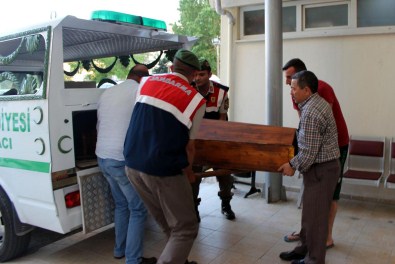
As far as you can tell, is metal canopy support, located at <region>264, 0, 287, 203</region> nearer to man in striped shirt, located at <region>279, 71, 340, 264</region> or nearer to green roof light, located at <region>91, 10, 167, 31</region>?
green roof light, located at <region>91, 10, 167, 31</region>

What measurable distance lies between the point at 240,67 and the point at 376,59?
6.61ft

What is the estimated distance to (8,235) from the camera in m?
3.44

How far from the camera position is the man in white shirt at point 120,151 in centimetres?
318

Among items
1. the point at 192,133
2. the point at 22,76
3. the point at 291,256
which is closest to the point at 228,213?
the point at 291,256

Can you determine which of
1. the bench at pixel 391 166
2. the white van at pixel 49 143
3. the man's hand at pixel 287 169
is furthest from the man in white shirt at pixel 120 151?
the bench at pixel 391 166

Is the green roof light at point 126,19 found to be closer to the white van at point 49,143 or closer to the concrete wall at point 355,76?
the white van at point 49,143

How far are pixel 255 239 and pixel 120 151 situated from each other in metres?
1.78

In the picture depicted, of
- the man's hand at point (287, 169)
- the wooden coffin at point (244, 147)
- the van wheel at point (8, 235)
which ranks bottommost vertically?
the van wheel at point (8, 235)

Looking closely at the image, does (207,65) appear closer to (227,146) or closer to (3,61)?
(227,146)

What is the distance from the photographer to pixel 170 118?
8.33 ft

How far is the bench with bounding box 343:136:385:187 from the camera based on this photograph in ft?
16.3

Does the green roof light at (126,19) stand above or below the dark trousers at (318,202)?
above

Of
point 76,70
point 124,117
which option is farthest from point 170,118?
point 76,70

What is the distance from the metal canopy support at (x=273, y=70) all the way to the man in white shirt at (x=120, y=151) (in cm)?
235
